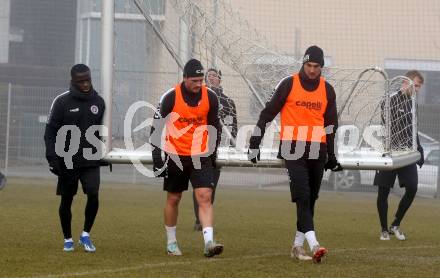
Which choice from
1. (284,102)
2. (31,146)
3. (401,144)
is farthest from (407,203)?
(31,146)

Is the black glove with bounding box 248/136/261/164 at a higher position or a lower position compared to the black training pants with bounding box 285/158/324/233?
higher

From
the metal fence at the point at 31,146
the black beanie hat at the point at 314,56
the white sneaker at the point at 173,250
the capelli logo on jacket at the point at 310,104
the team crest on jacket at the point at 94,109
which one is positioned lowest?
the metal fence at the point at 31,146

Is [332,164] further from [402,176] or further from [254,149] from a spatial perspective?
[402,176]

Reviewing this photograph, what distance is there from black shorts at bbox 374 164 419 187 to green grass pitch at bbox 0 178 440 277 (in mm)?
679

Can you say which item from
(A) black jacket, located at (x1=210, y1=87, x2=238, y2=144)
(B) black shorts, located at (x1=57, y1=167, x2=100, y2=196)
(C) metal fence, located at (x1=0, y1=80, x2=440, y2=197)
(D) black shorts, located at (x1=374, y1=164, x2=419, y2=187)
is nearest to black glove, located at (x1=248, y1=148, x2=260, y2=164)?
(B) black shorts, located at (x1=57, y1=167, x2=100, y2=196)

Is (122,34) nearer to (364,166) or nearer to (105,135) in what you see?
(105,135)

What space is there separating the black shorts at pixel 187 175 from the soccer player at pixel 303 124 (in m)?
0.55

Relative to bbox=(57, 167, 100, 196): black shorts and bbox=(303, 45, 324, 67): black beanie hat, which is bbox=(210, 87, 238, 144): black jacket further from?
bbox=(303, 45, 324, 67): black beanie hat

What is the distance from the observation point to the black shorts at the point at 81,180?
35.6ft

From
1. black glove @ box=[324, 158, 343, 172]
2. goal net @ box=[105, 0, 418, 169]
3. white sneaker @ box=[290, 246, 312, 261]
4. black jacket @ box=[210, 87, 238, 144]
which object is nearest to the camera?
white sneaker @ box=[290, 246, 312, 261]

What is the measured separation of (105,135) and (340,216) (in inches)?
261

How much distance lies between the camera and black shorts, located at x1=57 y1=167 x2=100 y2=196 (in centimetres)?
1084

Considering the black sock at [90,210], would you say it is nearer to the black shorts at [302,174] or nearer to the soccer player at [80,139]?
the soccer player at [80,139]

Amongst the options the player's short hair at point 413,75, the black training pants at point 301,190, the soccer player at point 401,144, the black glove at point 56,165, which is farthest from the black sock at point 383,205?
the black glove at point 56,165
